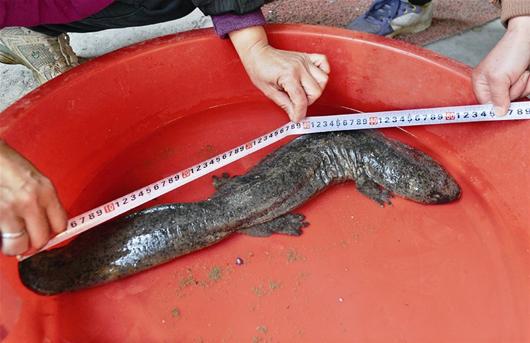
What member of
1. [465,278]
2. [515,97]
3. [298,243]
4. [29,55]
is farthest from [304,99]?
[29,55]

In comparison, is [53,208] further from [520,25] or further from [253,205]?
[520,25]

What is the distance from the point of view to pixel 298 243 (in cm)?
205

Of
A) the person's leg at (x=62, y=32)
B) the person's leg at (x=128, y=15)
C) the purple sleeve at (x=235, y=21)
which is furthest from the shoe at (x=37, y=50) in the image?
the purple sleeve at (x=235, y=21)

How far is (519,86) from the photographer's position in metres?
1.86

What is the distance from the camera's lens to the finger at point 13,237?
1252 millimetres

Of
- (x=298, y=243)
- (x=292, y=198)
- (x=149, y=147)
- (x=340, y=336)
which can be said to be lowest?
(x=340, y=336)

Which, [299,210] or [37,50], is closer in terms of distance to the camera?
[299,210]

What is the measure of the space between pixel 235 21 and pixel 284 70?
0.34 m

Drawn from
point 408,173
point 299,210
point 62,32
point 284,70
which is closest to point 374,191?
point 408,173

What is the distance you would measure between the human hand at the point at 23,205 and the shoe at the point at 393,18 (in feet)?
7.85

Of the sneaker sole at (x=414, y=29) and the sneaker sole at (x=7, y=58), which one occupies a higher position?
the sneaker sole at (x=7, y=58)

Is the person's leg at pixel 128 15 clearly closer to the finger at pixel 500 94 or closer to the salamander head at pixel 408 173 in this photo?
the salamander head at pixel 408 173

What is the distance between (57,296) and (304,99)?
48.3 inches

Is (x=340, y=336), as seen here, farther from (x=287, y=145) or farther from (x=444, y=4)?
(x=444, y=4)
